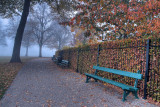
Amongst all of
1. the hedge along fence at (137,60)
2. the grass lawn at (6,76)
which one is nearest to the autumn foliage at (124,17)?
the hedge along fence at (137,60)

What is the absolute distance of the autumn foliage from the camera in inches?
266

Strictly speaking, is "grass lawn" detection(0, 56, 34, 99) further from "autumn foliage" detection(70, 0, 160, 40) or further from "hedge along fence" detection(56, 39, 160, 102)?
"autumn foliage" detection(70, 0, 160, 40)

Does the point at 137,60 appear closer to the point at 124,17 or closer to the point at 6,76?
the point at 124,17

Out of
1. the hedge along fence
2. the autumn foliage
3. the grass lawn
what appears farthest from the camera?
the autumn foliage

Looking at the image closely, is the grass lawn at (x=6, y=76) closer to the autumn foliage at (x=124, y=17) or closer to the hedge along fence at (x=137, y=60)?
the hedge along fence at (x=137, y=60)

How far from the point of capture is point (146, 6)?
6.99 m

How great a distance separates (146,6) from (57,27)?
89.3ft

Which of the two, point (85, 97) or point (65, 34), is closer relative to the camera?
point (85, 97)

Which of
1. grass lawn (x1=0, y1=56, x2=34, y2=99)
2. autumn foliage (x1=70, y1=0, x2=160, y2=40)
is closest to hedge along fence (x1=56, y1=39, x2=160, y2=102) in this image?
autumn foliage (x1=70, y1=0, x2=160, y2=40)

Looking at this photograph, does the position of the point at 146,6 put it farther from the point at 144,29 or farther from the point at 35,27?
the point at 35,27

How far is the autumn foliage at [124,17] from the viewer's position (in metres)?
6.77

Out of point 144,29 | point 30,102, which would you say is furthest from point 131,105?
point 144,29

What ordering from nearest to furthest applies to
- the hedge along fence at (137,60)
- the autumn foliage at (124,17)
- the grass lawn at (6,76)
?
the hedge along fence at (137,60)
the grass lawn at (6,76)
the autumn foliage at (124,17)

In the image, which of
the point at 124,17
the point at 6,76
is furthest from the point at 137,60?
the point at 6,76
